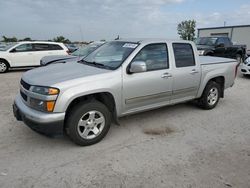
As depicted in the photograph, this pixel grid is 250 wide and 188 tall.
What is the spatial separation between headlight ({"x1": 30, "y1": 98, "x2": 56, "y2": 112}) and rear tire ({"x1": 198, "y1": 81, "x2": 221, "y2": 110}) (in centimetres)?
365

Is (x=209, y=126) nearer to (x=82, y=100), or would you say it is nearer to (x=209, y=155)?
(x=209, y=155)

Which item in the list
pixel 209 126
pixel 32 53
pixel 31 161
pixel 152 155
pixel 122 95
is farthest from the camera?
pixel 32 53

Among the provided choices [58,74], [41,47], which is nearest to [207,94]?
[58,74]

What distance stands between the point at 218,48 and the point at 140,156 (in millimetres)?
11582

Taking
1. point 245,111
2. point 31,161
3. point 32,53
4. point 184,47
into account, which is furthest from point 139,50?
point 32,53

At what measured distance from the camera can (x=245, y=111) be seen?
5.50 metres

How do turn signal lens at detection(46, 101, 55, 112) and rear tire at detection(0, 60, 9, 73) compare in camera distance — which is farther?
rear tire at detection(0, 60, 9, 73)

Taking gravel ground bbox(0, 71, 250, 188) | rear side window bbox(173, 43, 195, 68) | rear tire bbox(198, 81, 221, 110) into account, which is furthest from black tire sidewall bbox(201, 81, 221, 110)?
rear side window bbox(173, 43, 195, 68)

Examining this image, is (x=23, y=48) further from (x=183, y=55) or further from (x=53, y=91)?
(x=53, y=91)

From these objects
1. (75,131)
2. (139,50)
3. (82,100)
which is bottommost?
(75,131)

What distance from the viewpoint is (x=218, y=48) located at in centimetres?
1308

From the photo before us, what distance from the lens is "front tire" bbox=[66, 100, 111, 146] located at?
11.1 feet

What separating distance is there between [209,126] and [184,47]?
174cm

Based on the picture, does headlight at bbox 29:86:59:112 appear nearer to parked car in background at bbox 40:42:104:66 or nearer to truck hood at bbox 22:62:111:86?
truck hood at bbox 22:62:111:86
